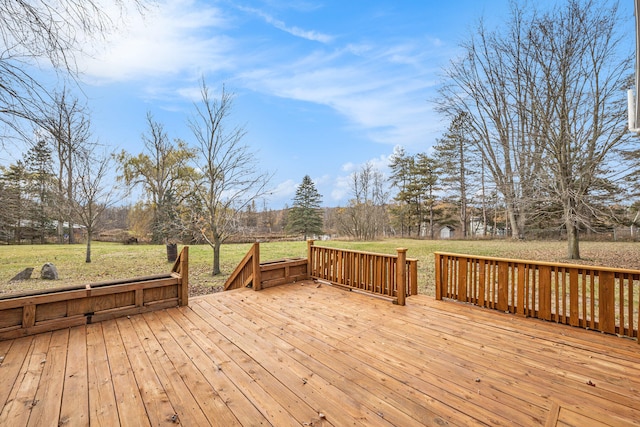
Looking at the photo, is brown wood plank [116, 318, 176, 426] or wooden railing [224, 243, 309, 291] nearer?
brown wood plank [116, 318, 176, 426]

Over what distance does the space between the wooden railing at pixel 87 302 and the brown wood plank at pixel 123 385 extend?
1.94 feet

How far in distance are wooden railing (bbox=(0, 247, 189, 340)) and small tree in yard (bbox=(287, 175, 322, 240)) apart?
1938 centimetres

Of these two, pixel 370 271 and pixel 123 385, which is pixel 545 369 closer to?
pixel 370 271

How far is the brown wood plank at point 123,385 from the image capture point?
5.87ft

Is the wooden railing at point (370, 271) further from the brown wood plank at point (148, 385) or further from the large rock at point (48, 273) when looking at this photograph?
the large rock at point (48, 273)

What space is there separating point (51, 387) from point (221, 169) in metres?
6.45

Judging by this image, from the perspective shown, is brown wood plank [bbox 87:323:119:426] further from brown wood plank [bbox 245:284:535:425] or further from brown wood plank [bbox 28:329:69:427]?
brown wood plank [bbox 245:284:535:425]

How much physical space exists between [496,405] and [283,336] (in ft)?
6.94

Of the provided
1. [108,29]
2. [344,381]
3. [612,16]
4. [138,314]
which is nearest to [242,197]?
[138,314]

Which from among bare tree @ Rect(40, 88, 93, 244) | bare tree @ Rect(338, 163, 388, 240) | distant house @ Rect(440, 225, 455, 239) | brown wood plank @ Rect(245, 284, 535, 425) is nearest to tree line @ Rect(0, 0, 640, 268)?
bare tree @ Rect(40, 88, 93, 244)

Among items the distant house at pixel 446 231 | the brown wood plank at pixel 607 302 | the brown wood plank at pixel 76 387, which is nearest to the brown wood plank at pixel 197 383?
the brown wood plank at pixel 76 387

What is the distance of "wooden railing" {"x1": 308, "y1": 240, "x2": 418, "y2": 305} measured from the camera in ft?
14.5

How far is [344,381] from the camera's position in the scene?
7.32 feet

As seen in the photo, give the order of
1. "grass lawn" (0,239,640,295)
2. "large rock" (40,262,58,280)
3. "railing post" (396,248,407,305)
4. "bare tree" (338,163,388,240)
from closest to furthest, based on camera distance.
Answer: "railing post" (396,248,407,305)
"large rock" (40,262,58,280)
"grass lawn" (0,239,640,295)
"bare tree" (338,163,388,240)
